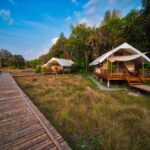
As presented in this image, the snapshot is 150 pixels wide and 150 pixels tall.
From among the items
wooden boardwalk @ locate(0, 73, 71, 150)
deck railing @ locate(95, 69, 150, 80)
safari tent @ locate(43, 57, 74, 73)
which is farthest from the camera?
safari tent @ locate(43, 57, 74, 73)

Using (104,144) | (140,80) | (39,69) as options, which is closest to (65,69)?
(39,69)

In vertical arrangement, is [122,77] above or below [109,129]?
above

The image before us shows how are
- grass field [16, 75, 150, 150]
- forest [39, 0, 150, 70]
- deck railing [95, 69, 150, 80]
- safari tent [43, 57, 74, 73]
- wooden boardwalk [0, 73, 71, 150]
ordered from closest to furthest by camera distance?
1. wooden boardwalk [0, 73, 71, 150]
2. grass field [16, 75, 150, 150]
3. deck railing [95, 69, 150, 80]
4. forest [39, 0, 150, 70]
5. safari tent [43, 57, 74, 73]

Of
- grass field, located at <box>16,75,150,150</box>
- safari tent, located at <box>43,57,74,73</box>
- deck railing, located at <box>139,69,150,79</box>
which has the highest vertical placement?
safari tent, located at <box>43,57,74,73</box>

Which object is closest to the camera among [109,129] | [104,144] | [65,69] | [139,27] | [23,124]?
[104,144]

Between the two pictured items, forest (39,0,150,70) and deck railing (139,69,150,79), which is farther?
forest (39,0,150,70)

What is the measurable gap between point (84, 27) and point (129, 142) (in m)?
31.1

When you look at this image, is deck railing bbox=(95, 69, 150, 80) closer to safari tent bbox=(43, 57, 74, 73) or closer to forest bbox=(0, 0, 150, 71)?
forest bbox=(0, 0, 150, 71)

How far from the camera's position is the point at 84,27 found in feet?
103

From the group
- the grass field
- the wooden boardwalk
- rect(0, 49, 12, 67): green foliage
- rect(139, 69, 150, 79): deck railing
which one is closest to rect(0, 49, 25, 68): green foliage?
rect(0, 49, 12, 67): green foliage

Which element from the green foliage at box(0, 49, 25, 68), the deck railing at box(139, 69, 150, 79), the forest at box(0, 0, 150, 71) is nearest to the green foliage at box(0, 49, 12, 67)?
the green foliage at box(0, 49, 25, 68)

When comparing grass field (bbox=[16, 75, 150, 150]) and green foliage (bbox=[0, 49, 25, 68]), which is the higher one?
green foliage (bbox=[0, 49, 25, 68])

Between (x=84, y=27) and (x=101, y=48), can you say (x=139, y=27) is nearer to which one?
(x=101, y=48)

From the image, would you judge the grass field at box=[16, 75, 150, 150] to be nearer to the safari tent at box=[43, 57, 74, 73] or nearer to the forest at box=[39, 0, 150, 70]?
the forest at box=[39, 0, 150, 70]
